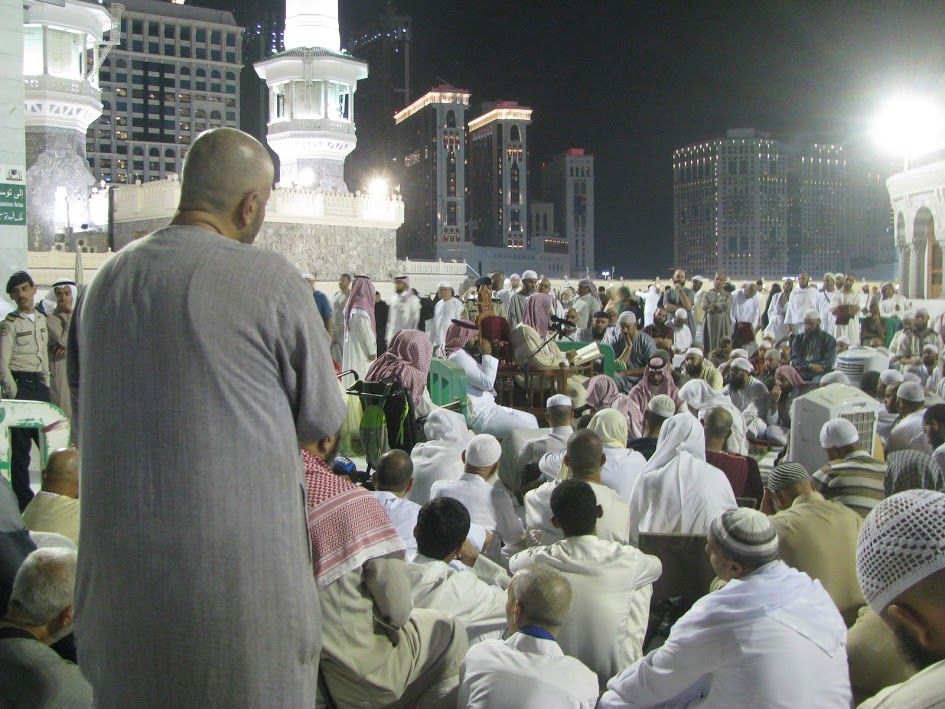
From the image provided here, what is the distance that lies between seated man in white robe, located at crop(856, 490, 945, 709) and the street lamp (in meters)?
22.3

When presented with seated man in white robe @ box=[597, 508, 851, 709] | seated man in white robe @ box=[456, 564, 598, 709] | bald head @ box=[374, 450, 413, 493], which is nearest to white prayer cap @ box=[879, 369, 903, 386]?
bald head @ box=[374, 450, 413, 493]

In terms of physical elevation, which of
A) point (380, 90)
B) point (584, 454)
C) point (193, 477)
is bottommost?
point (584, 454)

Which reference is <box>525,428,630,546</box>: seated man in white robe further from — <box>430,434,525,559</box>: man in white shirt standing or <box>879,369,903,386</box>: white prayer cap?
<box>879,369,903,386</box>: white prayer cap

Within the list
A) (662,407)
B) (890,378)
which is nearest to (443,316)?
(890,378)

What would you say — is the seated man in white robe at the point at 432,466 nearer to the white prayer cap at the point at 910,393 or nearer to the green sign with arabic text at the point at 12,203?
the white prayer cap at the point at 910,393

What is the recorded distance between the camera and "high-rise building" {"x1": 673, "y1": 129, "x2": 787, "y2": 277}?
89.9 m

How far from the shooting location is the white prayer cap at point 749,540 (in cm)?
238

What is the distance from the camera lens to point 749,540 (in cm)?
238

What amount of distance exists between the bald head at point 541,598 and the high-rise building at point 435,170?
76479 mm

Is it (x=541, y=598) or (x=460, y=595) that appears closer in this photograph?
(x=541, y=598)

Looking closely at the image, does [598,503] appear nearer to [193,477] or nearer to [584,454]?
[584,454]

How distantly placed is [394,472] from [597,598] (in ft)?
3.38

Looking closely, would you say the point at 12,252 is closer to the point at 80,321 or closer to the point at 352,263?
the point at 80,321

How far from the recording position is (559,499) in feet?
9.78
